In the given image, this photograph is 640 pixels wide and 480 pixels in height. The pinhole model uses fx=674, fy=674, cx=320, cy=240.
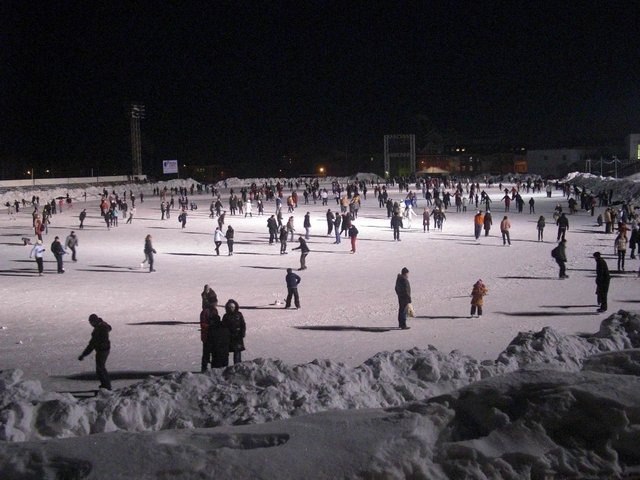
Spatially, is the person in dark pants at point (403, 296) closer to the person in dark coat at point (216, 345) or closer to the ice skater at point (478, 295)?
the ice skater at point (478, 295)

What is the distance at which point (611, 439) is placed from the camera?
A: 4.51 meters

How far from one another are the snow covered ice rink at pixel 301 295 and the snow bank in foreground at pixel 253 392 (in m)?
1.61

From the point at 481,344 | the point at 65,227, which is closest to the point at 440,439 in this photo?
the point at 481,344

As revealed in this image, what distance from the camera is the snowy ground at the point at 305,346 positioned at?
455cm

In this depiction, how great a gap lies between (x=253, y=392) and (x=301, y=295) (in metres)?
7.66

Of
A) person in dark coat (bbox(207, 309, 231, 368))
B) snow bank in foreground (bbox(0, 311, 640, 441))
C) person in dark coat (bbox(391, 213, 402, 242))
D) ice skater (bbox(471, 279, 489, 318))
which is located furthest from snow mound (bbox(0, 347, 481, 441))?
person in dark coat (bbox(391, 213, 402, 242))

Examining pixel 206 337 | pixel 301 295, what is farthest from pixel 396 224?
pixel 206 337

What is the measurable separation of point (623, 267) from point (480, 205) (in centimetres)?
2569

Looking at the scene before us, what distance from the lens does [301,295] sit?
14.6 metres

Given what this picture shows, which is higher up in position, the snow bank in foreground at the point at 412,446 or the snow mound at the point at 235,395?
the snow bank in foreground at the point at 412,446

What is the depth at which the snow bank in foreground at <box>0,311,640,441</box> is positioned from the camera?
20.8 ft

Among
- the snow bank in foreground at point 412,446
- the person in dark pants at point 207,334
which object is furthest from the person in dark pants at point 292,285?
the snow bank in foreground at point 412,446

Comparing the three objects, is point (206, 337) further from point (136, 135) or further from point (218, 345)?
point (136, 135)

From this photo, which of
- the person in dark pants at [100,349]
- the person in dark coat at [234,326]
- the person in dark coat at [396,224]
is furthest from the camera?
the person in dark coat at [396,224]
